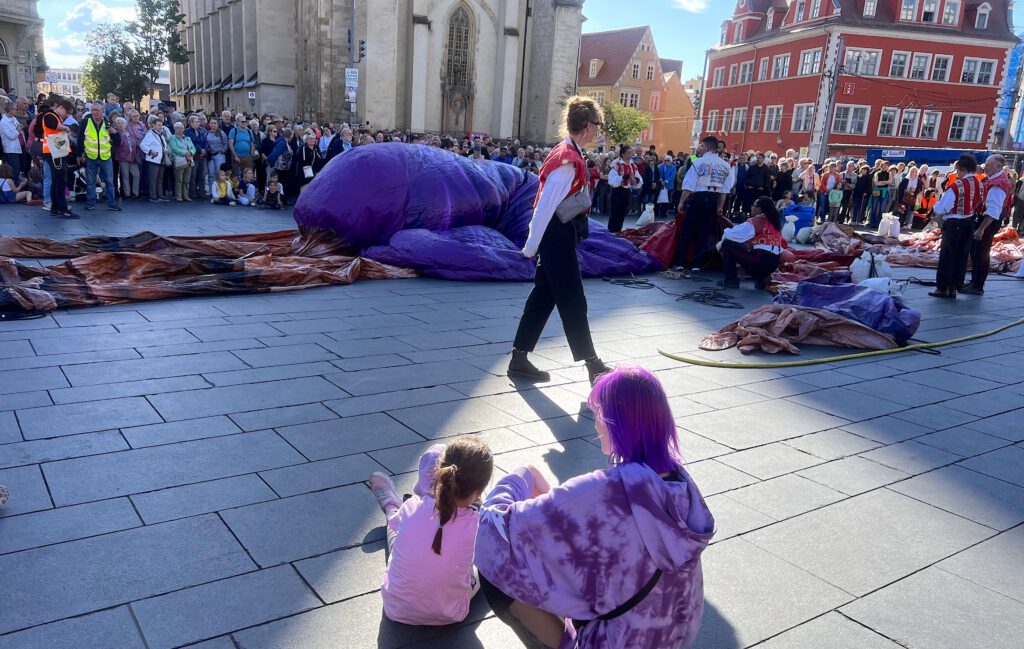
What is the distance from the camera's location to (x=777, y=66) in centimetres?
4647

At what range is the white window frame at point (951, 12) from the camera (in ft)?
140

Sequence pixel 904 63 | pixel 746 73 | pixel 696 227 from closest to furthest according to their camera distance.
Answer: pixel 696 227 → pixel 904 63 → pixel 746 73

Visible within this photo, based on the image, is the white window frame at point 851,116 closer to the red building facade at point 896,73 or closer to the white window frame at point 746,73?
the red building facade at point 896,73

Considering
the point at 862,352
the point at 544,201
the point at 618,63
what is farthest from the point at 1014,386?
the point at 618,63

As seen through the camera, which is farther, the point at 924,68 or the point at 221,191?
the point at 924,68

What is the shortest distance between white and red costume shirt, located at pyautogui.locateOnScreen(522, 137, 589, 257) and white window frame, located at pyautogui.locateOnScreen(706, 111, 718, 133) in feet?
171

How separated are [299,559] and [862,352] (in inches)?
216

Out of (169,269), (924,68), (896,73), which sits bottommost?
(169,269)

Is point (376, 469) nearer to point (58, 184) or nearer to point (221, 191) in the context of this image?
point (58, 184)

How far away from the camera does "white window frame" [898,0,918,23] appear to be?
Answer: 42.3 metres

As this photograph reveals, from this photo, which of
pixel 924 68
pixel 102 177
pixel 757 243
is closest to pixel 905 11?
pixel 924 68

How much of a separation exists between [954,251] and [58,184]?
13.1 metres

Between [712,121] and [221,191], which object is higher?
[712,121]

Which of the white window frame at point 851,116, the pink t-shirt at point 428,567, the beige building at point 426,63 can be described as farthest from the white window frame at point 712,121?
the pink t-shirt at point 428,567
